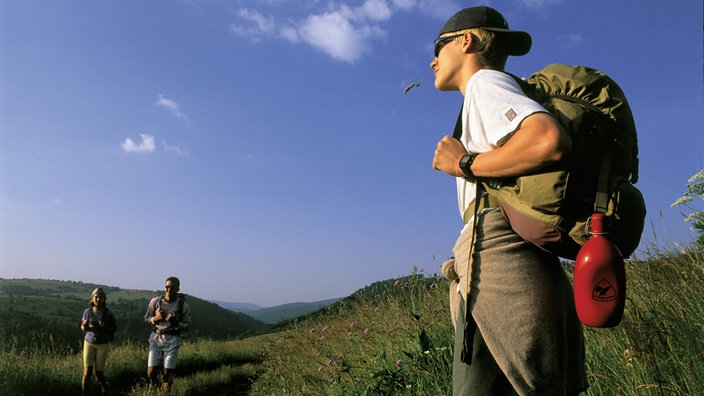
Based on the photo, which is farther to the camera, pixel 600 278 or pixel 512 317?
pixel 512 317

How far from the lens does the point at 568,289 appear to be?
4.81 feet

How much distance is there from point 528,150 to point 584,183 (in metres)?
0.18

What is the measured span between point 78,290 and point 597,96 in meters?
97.8

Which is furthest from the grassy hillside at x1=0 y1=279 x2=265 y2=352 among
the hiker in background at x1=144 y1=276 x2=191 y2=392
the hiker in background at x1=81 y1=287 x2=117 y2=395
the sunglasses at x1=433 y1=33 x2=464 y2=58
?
the sunglasses at x1=433 y1=33 x2=464 y2=58

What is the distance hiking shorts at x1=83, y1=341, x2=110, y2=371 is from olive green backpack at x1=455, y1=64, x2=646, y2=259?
9982 millimetres

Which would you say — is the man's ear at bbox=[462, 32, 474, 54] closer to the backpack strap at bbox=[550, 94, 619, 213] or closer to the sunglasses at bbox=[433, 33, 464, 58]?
the sunglasses at bbox=[433, 33, 464, 58]

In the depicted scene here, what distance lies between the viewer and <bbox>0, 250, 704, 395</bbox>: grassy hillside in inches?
112

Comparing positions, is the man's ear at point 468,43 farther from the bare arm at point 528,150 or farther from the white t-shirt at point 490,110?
the bare arm at point 528,150

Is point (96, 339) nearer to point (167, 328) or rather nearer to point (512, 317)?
point (167, 328)

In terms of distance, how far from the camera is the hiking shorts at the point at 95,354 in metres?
9.20

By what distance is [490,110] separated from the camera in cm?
134

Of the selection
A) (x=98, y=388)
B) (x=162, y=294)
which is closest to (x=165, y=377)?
(x=162, y=294)

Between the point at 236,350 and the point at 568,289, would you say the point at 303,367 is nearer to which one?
the point at 568,289

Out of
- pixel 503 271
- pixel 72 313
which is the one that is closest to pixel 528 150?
pixel 503 271
